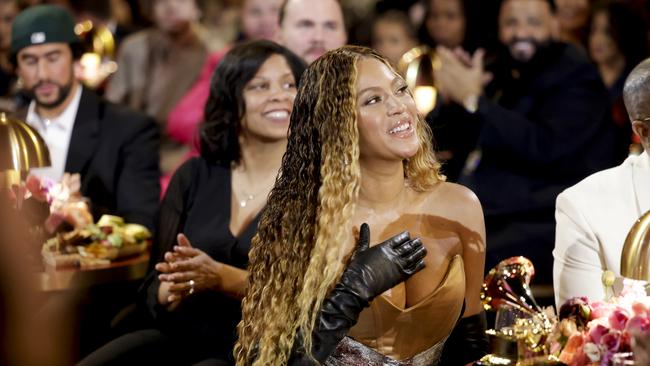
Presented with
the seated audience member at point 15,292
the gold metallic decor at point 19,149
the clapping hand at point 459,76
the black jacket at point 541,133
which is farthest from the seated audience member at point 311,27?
the seated audience member at point 15,292

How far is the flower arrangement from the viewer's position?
2.35 metres

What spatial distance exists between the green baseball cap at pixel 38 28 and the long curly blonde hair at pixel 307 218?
8.61 ft

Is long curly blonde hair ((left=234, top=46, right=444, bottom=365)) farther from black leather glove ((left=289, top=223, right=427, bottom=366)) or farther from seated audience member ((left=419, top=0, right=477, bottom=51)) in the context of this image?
seated audience member ((left=419, top=0, right=477, bottom=51))

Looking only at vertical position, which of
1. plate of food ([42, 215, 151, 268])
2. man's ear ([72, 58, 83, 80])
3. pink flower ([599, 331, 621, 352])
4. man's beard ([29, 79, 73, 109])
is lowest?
plate of food ([42, 215, 151, 268])

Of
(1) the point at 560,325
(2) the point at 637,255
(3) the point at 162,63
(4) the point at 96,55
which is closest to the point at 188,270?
(1) the point at 560,325

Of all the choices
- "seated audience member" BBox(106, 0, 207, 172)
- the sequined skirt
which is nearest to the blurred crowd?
"seated audience member" BBox(106, 0, 207, 172)

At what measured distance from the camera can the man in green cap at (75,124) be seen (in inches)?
205

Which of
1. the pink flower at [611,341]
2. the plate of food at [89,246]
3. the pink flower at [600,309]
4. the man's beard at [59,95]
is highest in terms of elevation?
the man's beard at [59,95]

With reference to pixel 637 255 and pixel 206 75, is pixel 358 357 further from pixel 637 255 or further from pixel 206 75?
pixel 206 75

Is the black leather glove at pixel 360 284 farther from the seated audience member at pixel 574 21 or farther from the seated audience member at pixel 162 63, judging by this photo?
the seated audience member at pixel 162 63

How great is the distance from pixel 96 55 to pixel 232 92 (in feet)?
7.63

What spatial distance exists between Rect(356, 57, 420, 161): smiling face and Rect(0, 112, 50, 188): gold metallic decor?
1412 mm

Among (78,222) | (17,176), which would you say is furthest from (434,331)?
(78,222)

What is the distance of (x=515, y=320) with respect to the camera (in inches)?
99.6
